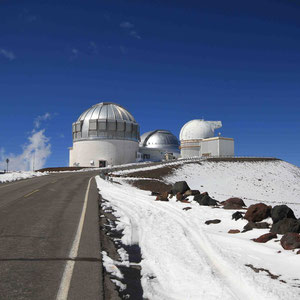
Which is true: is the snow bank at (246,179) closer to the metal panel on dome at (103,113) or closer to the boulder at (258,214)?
the boulder at (258,214)

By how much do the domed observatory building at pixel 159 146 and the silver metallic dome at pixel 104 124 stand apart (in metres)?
12.2

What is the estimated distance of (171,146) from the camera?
8550 cm

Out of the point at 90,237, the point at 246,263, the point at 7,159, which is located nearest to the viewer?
the point at 246,263

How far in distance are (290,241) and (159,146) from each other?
7646 centimetres

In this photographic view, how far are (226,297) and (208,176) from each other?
40.8 m

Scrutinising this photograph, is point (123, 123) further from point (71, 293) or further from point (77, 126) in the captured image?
point (71, 293)

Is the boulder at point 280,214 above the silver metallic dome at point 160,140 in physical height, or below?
below

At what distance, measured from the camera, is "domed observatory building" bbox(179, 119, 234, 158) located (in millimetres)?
66125

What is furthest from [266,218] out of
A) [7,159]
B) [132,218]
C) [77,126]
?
[77,126]

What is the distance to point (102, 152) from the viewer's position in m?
65.1

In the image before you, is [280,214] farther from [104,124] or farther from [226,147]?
[226,147]

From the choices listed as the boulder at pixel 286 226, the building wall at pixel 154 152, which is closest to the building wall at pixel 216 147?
the building wall at pixel 154 152

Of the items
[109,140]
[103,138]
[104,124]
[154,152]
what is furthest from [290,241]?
[154,152]

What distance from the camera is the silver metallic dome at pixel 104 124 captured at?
65.4 metres
